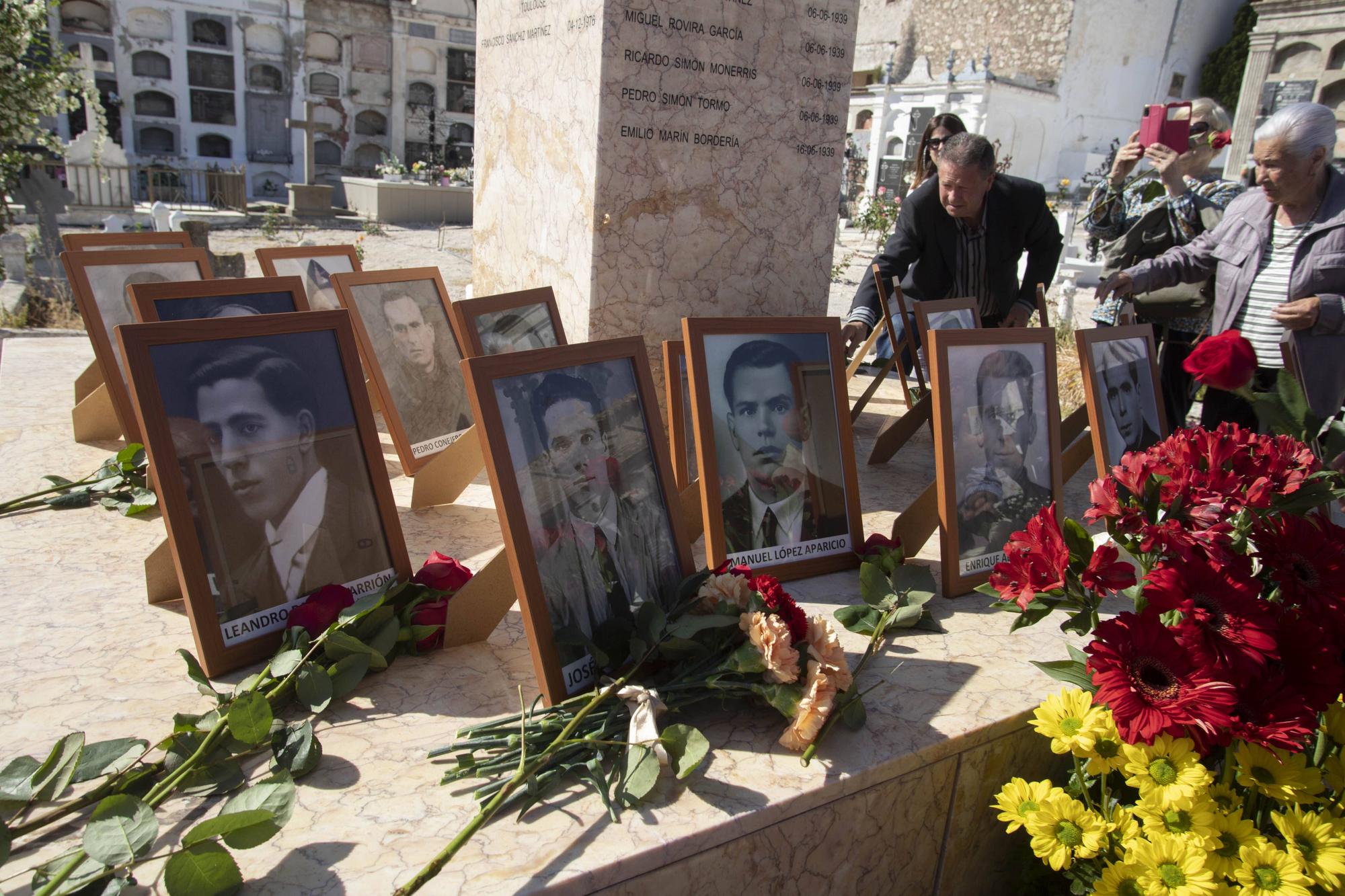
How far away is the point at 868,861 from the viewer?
4.91 ft

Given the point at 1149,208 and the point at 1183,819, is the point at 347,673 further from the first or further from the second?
the point at 1149,208

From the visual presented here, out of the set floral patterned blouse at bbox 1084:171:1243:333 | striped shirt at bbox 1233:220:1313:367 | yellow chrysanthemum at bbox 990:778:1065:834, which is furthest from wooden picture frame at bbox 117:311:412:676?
floral patterned blouse at bbox 1084:171:1243:333

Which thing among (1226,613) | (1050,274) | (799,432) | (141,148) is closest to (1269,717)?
(1226,613)

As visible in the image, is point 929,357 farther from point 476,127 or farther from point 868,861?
point 476,127

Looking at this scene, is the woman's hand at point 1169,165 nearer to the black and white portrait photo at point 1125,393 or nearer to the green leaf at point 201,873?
the black and white portrait photo at point 1125,393

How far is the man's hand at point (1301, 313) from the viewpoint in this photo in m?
2.73

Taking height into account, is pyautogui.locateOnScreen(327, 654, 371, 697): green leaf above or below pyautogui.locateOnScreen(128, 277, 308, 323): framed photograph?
below

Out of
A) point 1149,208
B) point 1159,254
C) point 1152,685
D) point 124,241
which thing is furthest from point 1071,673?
point 1149,208

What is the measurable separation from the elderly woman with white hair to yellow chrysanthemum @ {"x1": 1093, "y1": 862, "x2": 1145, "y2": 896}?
213cm

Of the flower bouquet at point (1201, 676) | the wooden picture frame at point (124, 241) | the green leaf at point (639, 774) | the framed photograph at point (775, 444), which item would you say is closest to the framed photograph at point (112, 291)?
the wooden picture frame at point (124, 241)

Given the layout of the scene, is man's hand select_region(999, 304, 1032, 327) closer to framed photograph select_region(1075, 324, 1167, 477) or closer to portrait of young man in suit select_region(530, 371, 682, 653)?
framed photograph select_region(1075, 324, 1167, 477)

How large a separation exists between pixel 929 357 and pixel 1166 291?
2.21 metres

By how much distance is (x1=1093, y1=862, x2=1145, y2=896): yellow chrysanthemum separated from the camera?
123 cm

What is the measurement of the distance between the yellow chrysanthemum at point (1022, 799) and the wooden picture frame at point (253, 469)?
1125 millimetres
